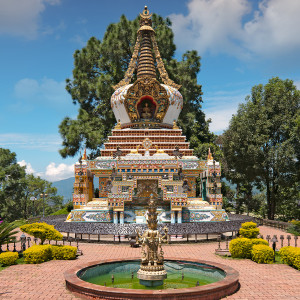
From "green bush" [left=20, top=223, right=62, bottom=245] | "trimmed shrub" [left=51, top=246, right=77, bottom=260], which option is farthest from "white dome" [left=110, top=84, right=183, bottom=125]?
"trimmed shrub" [left=51, top=246, right=77, bottom=260]

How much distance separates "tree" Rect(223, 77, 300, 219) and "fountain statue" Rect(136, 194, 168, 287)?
26.0m

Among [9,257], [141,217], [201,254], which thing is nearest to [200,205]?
[141,217]

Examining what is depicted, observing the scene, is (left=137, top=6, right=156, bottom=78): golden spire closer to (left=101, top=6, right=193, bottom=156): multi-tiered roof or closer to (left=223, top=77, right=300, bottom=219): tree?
(left=101, top=6, right=193, bottom=156): multi-tiered roof

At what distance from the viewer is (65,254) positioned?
16.7 m

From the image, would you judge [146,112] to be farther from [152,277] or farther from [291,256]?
[152,277]

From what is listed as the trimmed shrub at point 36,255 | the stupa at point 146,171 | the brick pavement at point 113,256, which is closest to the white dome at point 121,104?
the stupa at point 146,171

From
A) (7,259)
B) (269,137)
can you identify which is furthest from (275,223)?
(7,259)

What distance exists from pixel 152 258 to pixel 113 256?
577 centimetres

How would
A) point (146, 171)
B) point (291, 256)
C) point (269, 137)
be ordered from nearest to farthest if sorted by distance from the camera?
point (291, 256), point (146, 171), point (269, 137)

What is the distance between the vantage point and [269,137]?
128 ft

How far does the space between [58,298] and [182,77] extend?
39.2 meters

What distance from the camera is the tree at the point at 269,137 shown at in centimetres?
3619

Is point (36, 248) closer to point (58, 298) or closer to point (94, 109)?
point (58, 298)

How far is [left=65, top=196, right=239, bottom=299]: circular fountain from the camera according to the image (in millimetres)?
10129
